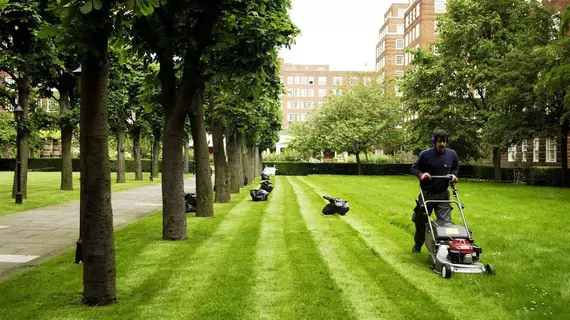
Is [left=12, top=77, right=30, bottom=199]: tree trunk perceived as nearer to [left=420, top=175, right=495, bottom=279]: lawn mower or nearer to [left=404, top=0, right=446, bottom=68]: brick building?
[left=420, top=175, right=495, bottom=279]: lawn mower

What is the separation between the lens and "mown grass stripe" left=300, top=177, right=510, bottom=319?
21.2 ft

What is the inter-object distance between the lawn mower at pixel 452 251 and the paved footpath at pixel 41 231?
20.5 feet

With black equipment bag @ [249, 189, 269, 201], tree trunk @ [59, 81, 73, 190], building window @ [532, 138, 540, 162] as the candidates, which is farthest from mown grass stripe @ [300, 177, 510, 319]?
building window @ [532, 138, 540, 162]

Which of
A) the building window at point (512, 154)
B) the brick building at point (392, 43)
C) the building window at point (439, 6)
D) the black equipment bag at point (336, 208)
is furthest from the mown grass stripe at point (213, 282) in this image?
the brick building at point (392, 43)

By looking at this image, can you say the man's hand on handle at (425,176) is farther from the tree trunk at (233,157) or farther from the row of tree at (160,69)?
the tree trunk at (233,157)

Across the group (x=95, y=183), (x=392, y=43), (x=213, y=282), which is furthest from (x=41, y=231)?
(x=392, y=43)

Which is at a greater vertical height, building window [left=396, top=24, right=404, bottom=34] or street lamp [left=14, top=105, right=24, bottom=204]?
building window [left=396, top=24, right=404, bottom=34]

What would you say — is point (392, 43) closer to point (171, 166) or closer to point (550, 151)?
point (550, 151)

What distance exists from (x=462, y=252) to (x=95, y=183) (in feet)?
16.5

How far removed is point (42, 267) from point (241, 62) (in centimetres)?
553

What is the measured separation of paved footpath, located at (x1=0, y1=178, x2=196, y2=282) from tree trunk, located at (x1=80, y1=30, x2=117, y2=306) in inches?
92.6

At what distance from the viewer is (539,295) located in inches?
272

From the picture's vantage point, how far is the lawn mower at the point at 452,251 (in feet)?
25.9

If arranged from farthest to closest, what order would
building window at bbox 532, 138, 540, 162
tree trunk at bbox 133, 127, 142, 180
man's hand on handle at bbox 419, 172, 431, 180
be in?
1. building window at bbox 532, 138, 540, 162
2. tree trunk at bbox 133, 127, 142, 180
3. man's hand on handle at bbox 419, 172, 431, 180
